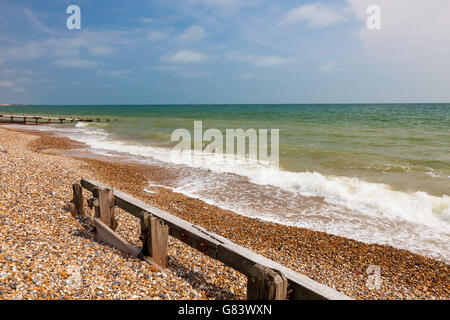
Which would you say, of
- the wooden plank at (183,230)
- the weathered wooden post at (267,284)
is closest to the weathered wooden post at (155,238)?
the wooden plank at (183,230)

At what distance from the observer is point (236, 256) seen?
318 cm

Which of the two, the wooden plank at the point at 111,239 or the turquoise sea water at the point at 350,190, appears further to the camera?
the turquoise sea water at the point at 350,190

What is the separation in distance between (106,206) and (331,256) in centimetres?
468

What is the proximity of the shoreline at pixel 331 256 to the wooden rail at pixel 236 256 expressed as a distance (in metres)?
0.92

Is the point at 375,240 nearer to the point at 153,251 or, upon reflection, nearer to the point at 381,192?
the point at 381,192

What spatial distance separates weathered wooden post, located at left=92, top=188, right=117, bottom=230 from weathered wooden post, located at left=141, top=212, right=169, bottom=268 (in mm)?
1265

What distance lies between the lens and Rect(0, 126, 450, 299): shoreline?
4816 mm

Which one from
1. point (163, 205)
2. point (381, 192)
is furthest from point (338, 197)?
point (163, 205)

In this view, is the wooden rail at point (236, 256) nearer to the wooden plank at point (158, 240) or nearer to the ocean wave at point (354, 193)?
the wooden plank at point (158, 240)

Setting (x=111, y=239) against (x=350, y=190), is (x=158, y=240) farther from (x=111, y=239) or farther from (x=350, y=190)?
(x=350, y=190)

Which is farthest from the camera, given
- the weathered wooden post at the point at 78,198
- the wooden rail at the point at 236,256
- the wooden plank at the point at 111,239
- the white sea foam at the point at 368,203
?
the white sea foam at the point at 368,203

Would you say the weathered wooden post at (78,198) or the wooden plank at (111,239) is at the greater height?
the weathered wooden post at (78,198)

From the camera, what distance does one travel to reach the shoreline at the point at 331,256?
15.8 feet
